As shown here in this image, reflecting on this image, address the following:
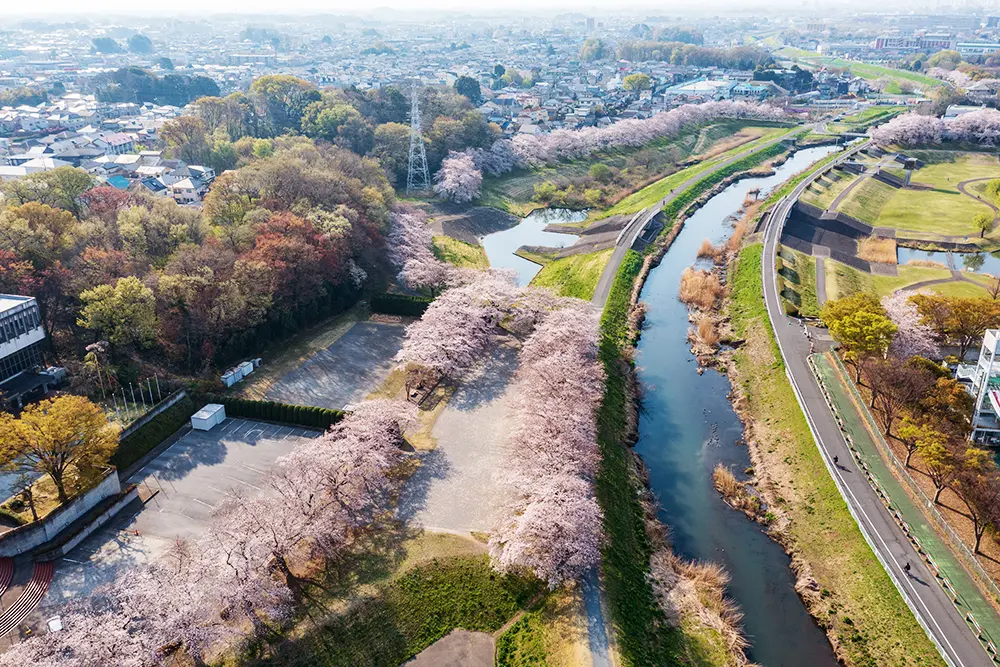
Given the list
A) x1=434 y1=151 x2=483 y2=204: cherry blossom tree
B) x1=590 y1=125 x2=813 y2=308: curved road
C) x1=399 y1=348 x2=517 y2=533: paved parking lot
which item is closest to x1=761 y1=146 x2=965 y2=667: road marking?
x1=590 y1=125 x2=813 y2=308: curved road

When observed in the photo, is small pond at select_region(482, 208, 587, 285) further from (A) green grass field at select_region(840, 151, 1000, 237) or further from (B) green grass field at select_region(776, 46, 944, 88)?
(B) green grass field at select_region(776, 46, 944, 88)

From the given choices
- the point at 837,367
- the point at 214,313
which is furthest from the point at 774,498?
the point at 214,313

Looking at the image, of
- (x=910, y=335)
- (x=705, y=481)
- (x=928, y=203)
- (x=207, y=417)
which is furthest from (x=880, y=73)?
(x=207, y=417)

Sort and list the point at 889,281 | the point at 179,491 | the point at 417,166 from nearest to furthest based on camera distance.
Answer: the point at 179,491 → the point at 889,281 → the point at 417,166

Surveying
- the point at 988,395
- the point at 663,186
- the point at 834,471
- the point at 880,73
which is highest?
the point at 880,73

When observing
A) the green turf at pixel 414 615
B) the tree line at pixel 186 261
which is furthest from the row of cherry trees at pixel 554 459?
the tree line at pixel 186 261

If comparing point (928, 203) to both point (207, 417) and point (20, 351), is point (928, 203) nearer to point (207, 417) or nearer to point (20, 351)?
point (207, 417)
